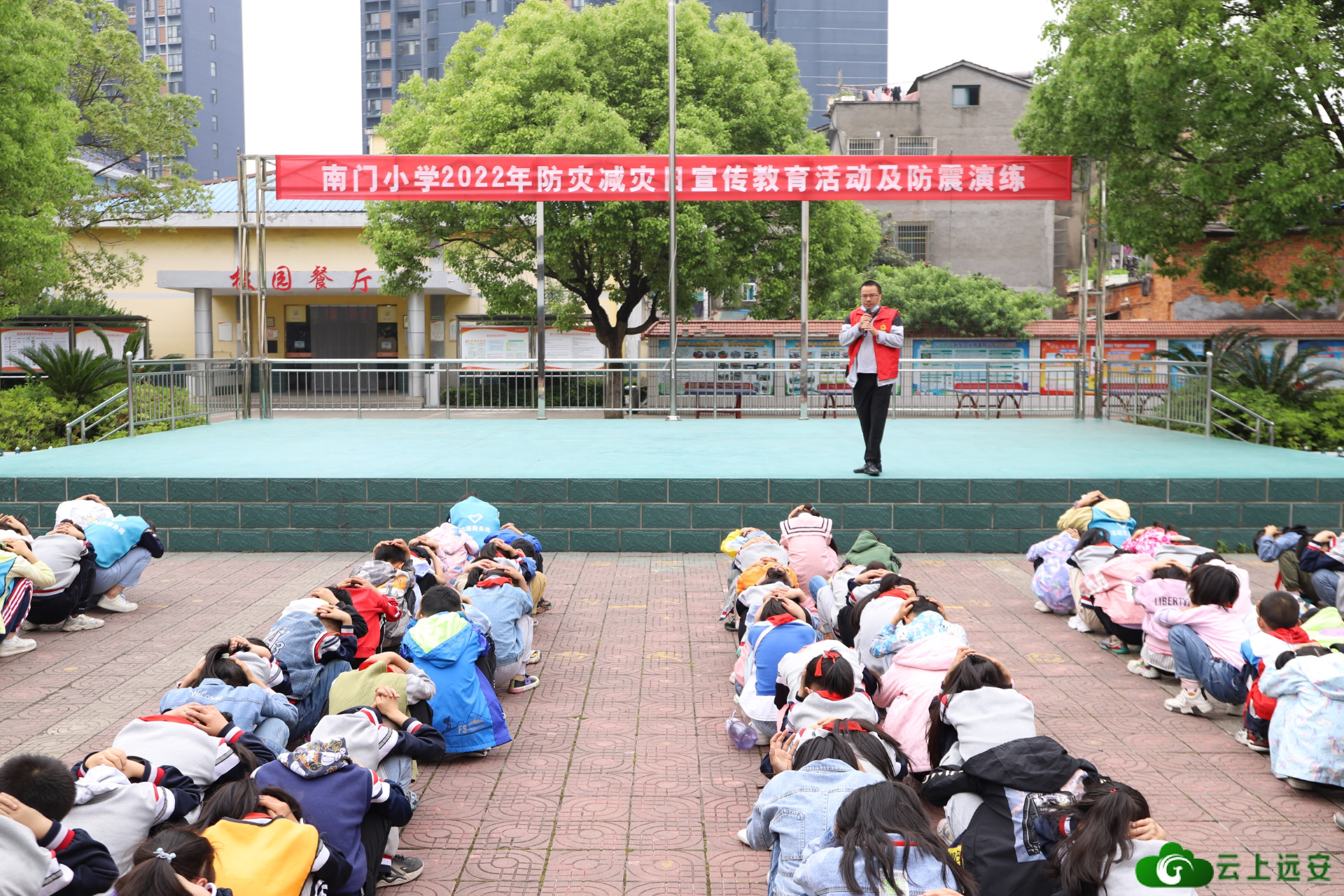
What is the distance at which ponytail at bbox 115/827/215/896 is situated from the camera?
237cm

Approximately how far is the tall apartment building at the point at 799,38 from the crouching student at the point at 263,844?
260 ft

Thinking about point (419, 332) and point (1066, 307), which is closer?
point (419, 332)

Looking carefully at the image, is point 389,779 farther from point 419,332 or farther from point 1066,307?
point 1066,307

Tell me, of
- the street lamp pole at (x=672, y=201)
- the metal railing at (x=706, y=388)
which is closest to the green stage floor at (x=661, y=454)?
the street lamp pole at (x=672, y=201)

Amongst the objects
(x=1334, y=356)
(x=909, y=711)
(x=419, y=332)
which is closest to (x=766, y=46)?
(x=419, y=332)

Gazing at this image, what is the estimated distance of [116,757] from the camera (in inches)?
120

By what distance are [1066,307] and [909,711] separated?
32238mm

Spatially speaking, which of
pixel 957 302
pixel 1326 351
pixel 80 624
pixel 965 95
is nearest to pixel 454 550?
pixel 80 624

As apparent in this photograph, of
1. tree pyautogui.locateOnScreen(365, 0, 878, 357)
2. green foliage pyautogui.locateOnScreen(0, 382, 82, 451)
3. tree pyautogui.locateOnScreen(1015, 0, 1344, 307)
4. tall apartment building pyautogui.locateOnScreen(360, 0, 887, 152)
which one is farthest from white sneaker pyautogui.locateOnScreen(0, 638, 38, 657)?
tall apartment building pyautogui.locateOnScreen(360, 0, 887, 152)

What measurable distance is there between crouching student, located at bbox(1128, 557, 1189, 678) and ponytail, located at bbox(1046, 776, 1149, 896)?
2715mm

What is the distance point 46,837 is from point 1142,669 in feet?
16.5

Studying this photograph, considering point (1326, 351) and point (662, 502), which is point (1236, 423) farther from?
point (1326, 351)

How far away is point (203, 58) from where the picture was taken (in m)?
75.2

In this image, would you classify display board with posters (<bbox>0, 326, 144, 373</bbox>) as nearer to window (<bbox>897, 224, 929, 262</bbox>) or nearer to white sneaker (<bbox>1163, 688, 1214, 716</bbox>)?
white sneaker (<bbox>1163, 688, 1214, 716</bbox>)
